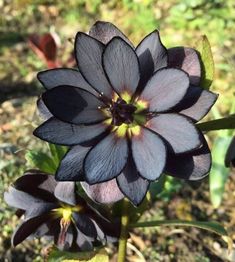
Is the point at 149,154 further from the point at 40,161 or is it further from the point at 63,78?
the point at 40,161

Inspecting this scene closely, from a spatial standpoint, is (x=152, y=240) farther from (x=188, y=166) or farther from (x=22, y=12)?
(x=22, y=12)

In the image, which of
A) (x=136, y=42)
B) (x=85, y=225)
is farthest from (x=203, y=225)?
(x=136, y=42)

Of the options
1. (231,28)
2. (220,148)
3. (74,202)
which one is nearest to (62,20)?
(231,28)

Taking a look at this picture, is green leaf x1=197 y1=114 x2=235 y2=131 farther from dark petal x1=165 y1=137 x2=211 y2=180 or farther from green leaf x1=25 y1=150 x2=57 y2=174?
green leaf x1=25 y1=150 x2=57 y2=174

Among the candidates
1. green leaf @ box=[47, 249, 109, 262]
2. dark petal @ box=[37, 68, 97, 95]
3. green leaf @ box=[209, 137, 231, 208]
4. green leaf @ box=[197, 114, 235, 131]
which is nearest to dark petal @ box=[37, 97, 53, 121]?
dark petal @ box=[37, 68, 97, 95]

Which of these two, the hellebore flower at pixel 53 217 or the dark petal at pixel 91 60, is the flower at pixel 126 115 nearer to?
the dark petal at pixel 91 60

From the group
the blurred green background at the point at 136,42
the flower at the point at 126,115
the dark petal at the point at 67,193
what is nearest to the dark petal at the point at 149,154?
the flower at the point at 126,115
